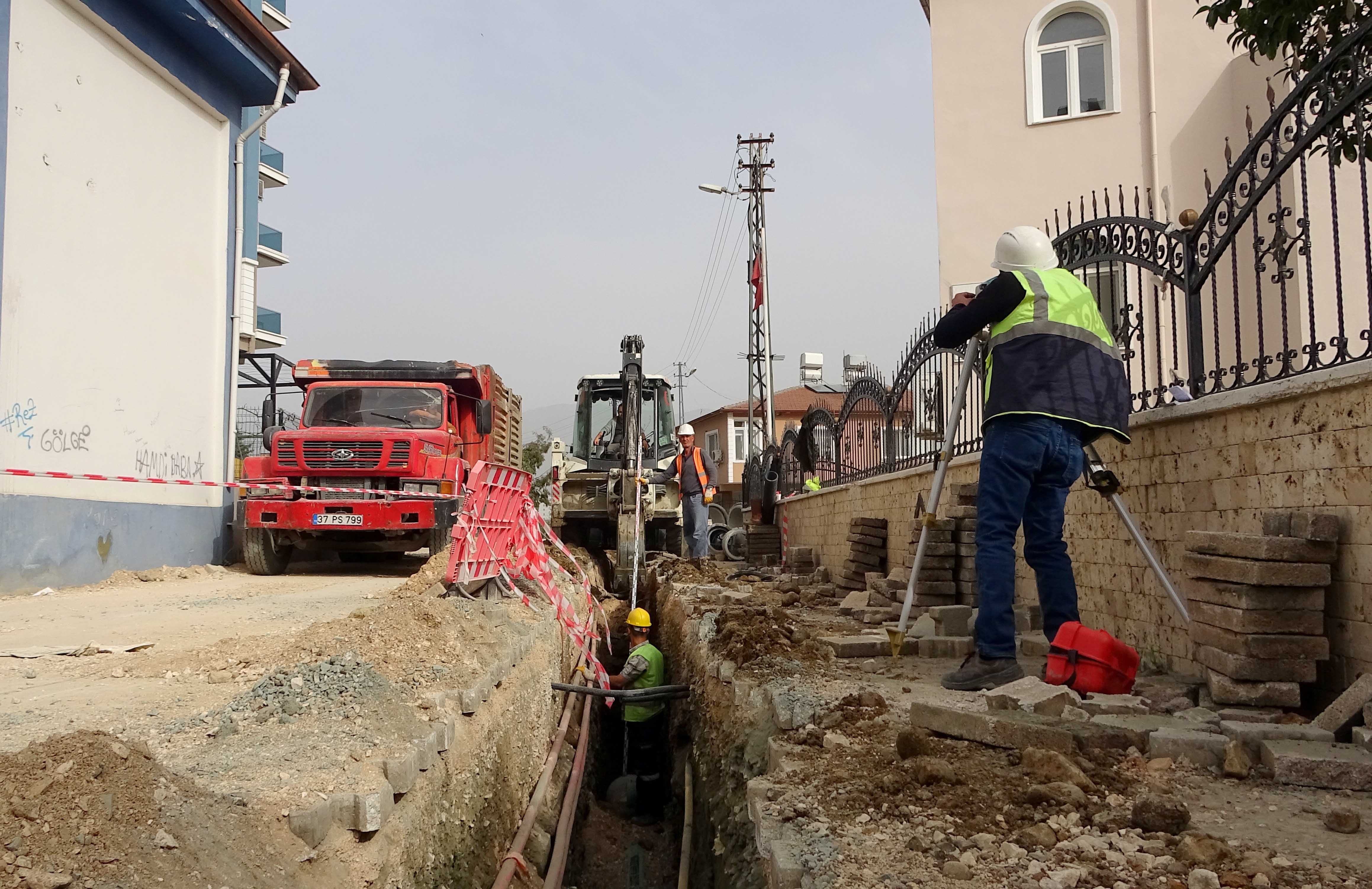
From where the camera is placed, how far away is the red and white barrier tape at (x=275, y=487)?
356 inches

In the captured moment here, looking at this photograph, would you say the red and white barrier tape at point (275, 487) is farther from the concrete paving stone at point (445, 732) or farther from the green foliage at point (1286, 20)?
the green foliage at point (1286, 20)

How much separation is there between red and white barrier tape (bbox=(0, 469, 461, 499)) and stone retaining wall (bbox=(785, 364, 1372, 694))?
259 inches

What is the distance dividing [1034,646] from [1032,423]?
143 centimetres

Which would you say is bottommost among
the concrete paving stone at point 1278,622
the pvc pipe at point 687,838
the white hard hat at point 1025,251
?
the pvc pipe at point 687,838

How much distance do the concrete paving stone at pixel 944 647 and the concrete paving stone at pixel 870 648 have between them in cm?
4

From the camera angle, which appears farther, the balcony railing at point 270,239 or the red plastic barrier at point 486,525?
the balcony railing at point 270,239

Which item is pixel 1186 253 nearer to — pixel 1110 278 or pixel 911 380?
pixel 1110 278

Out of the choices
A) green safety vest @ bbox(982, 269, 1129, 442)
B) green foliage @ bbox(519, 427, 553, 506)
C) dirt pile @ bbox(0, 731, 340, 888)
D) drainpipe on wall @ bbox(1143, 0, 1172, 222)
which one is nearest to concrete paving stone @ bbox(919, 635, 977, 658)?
green safety vest @ bbox(982, 269, 1129, 442)

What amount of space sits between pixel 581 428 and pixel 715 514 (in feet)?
10.9

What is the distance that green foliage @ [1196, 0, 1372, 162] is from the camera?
3.55m

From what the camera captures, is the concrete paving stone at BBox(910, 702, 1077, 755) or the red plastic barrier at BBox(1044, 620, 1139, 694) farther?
the red plastic barrier at BBox(1044, 620, 1139, 694)

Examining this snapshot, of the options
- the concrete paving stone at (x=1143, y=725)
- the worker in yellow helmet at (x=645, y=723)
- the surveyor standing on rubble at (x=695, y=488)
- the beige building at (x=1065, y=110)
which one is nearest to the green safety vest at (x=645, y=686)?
the worker in yellow helmet at (x=645, y=723)

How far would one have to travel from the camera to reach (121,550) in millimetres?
10375

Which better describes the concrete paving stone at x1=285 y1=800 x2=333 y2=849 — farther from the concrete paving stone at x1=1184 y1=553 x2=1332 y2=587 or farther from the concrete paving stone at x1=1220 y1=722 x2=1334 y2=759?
the concrete paving stone at x1=1184 y1=553 x2=1332 y2=587
